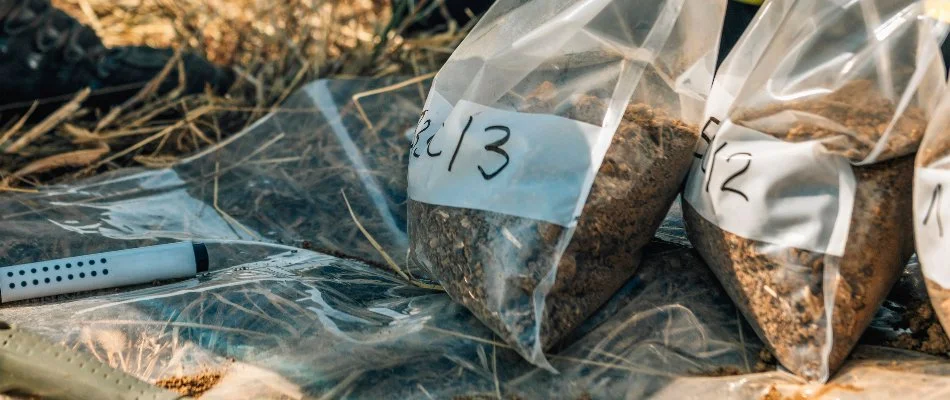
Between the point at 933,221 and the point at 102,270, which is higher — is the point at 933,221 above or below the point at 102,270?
above

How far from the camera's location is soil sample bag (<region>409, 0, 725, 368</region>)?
1.08 meters

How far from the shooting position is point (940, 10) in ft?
3.37

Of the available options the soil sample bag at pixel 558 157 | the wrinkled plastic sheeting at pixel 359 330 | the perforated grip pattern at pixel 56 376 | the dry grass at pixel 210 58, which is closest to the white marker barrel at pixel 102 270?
the wrinkled plastic sheeting at pixel 359 330

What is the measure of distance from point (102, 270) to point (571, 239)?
641 millimetres

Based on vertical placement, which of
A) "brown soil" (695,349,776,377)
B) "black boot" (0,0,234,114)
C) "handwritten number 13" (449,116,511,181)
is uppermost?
"handwritten number 13" (449,116,511,181)

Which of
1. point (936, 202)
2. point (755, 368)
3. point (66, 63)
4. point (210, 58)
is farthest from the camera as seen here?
point (210, 58)

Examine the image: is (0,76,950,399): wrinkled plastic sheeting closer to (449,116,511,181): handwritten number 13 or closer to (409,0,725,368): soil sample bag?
(409,0,725,368): soil sample bag

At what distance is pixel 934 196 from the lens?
3.29ft

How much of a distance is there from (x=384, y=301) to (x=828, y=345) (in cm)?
55

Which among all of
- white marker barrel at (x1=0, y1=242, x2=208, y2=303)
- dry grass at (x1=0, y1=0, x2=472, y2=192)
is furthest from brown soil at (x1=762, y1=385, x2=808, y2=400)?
dry grass at (x1=0, y1=0, x2=472, y2=192)

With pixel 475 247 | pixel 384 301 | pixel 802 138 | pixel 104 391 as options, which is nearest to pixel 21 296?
pixel 104 391

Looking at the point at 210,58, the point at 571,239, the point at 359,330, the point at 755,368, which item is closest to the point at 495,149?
the point at 571,239

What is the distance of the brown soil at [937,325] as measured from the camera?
3.36 ft

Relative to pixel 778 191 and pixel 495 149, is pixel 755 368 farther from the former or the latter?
pixel 495 149
